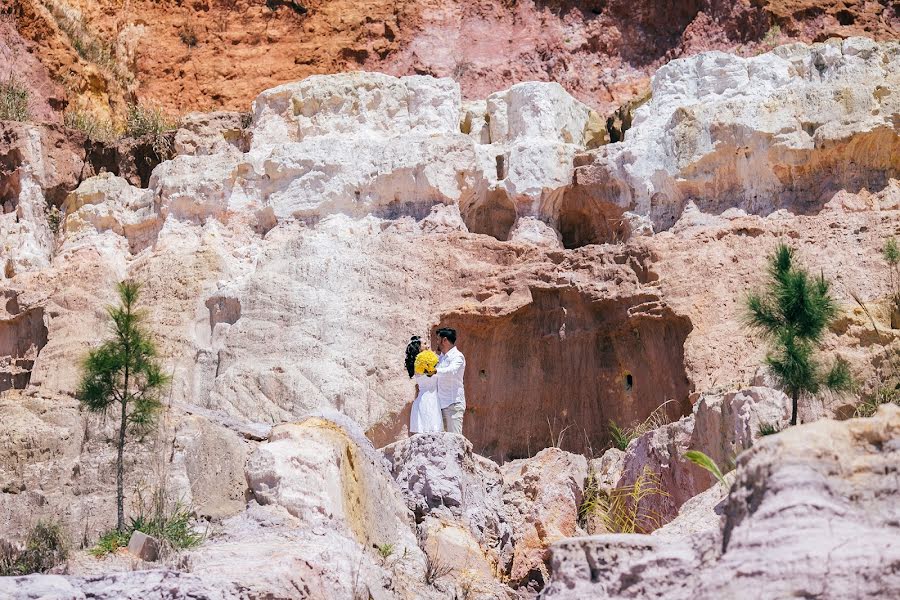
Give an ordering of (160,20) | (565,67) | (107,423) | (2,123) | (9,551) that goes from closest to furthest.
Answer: (9,551)
(107,423)
(2,123)
(565,67)
(160,20)

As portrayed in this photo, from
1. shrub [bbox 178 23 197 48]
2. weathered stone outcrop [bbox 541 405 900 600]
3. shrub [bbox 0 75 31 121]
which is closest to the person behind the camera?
weathered stone outcrop [bbox 541 405 900 600]

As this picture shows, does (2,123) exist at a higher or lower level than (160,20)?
lower

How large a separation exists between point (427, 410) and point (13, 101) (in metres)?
10.4

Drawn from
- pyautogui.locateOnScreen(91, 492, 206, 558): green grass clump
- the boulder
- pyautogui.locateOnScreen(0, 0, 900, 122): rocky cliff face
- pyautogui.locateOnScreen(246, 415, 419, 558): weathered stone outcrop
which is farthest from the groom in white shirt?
pyautogui.locateOnScreen(0, 0, 900, 122): rocky cliff face

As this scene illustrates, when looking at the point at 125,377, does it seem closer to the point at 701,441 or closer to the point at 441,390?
the point at 441,390

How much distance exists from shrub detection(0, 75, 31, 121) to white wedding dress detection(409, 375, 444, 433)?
9.54m

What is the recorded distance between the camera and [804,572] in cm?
648

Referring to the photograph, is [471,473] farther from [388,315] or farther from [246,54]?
[246,54]

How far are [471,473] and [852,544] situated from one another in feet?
19.3

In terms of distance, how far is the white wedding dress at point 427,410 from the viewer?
13062mm

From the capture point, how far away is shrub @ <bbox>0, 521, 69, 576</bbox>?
9.09m

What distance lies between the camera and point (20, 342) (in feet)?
58.5

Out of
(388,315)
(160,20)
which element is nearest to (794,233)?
(388,315)

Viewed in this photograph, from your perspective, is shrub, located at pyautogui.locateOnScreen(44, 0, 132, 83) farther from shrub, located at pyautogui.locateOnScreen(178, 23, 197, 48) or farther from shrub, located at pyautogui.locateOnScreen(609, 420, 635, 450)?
shrub, located at pyautogui.locateOnScreen(609, 420, 635, 450)
